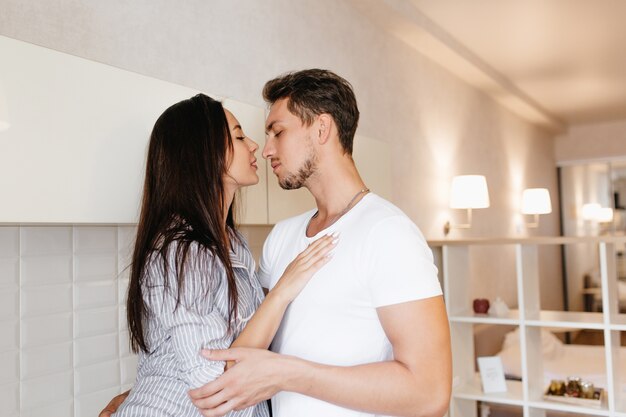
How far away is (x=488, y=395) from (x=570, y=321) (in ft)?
1.81

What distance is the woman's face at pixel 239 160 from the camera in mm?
1508

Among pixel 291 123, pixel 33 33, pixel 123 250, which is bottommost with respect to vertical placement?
pixel 123 250

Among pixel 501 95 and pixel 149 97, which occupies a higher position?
pixel 501 95

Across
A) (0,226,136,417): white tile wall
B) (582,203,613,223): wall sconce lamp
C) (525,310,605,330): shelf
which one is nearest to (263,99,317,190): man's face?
(0,226,136,417): white tile wall

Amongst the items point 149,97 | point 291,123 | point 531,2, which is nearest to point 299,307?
point 291,123

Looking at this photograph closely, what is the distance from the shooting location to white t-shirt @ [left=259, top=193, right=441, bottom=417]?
1.26 metres

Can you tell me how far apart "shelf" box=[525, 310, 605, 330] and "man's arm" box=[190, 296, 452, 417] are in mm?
1717

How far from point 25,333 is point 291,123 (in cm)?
93

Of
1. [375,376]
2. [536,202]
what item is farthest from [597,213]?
[375,376]

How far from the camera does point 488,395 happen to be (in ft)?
9.57

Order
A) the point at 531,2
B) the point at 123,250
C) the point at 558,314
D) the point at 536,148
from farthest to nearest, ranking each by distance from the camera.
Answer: the point at 536,148, the point at 531,2, the point at 558,314, the point at 123,250

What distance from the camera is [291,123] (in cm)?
153

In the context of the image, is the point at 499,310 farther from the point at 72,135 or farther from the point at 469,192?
the point at 72,135

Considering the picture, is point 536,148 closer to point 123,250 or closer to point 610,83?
point 610,83
